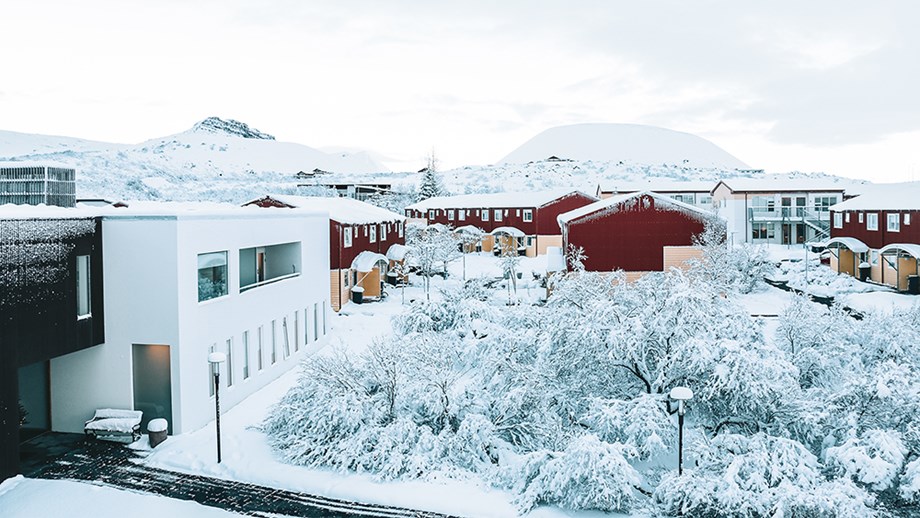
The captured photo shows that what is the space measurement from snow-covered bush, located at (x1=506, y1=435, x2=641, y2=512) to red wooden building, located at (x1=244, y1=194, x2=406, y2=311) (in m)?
22.3

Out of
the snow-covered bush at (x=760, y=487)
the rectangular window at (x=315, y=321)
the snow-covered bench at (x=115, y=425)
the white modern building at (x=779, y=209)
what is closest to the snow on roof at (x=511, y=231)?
the white modern building at (x=779, y=209)

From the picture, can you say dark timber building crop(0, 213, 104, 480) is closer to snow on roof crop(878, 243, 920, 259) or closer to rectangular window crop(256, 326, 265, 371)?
rectangular window crop(256, 326, 265, 371)

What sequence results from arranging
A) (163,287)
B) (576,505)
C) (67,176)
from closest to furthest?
(576,505) < (163,287) < (67,176)

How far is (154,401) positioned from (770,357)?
645 inches

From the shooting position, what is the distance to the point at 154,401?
1788 centimetres

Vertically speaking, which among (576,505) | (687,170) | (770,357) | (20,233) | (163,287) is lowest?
(576,505)

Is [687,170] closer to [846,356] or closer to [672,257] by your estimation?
[672,257]

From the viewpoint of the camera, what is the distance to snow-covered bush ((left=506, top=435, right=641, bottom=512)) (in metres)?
14.4

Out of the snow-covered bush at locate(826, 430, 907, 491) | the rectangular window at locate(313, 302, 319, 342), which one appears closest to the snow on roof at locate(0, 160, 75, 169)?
the rectangular window at locate(313, 302, 319, 342)

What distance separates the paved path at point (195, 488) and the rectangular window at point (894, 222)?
41.0 metres

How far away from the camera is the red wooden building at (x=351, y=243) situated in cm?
3650

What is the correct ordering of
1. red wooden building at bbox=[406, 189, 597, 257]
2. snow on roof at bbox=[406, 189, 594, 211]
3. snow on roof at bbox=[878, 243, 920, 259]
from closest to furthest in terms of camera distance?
snow on roof at bbox=[878, 243, 920, 259] < red wooden building at bbox=[406, 189, 597, 257] < snow on roof at bbox=[406, 189, 594, 211]

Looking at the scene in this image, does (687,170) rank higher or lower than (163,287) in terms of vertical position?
higher

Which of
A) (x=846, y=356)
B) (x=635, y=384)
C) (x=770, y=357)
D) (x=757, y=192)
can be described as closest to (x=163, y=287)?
(x=635, y=384)
